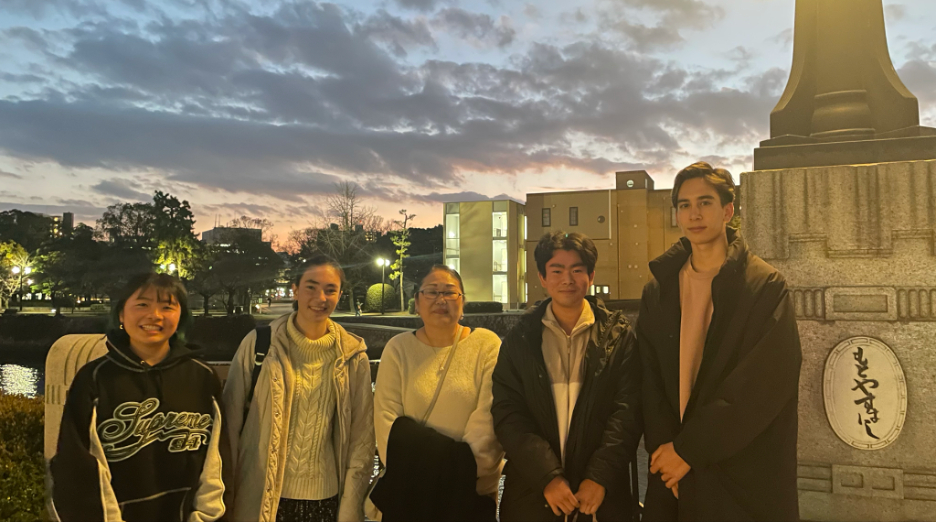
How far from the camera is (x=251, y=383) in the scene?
285cm

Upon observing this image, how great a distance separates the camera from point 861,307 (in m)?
3.60

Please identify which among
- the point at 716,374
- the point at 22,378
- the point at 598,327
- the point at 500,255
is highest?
the point at 500,255

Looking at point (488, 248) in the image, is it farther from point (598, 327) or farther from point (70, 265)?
point (598, 327)

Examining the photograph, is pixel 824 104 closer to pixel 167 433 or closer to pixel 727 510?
pixel 727 510

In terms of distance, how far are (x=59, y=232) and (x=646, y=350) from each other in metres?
48.8

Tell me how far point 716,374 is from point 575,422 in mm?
649

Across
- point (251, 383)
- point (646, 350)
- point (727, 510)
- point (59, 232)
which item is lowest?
point (727, 510)

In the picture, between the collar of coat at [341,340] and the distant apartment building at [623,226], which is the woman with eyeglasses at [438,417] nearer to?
the collar of coat at [341,340]

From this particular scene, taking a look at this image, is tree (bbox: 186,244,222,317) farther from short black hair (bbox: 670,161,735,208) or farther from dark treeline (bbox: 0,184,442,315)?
short black hair (bbox: 670,161,735,208)

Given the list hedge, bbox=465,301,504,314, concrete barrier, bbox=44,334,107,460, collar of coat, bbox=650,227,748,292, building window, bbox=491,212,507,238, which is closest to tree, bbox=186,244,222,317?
hedge, bbox=465,301,504,314

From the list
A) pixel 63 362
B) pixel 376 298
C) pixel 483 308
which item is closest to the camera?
pixel 63 362

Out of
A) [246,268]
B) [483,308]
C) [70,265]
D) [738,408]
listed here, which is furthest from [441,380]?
[70,265]

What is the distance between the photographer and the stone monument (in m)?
3.49

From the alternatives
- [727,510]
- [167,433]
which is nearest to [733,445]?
[727,510]
